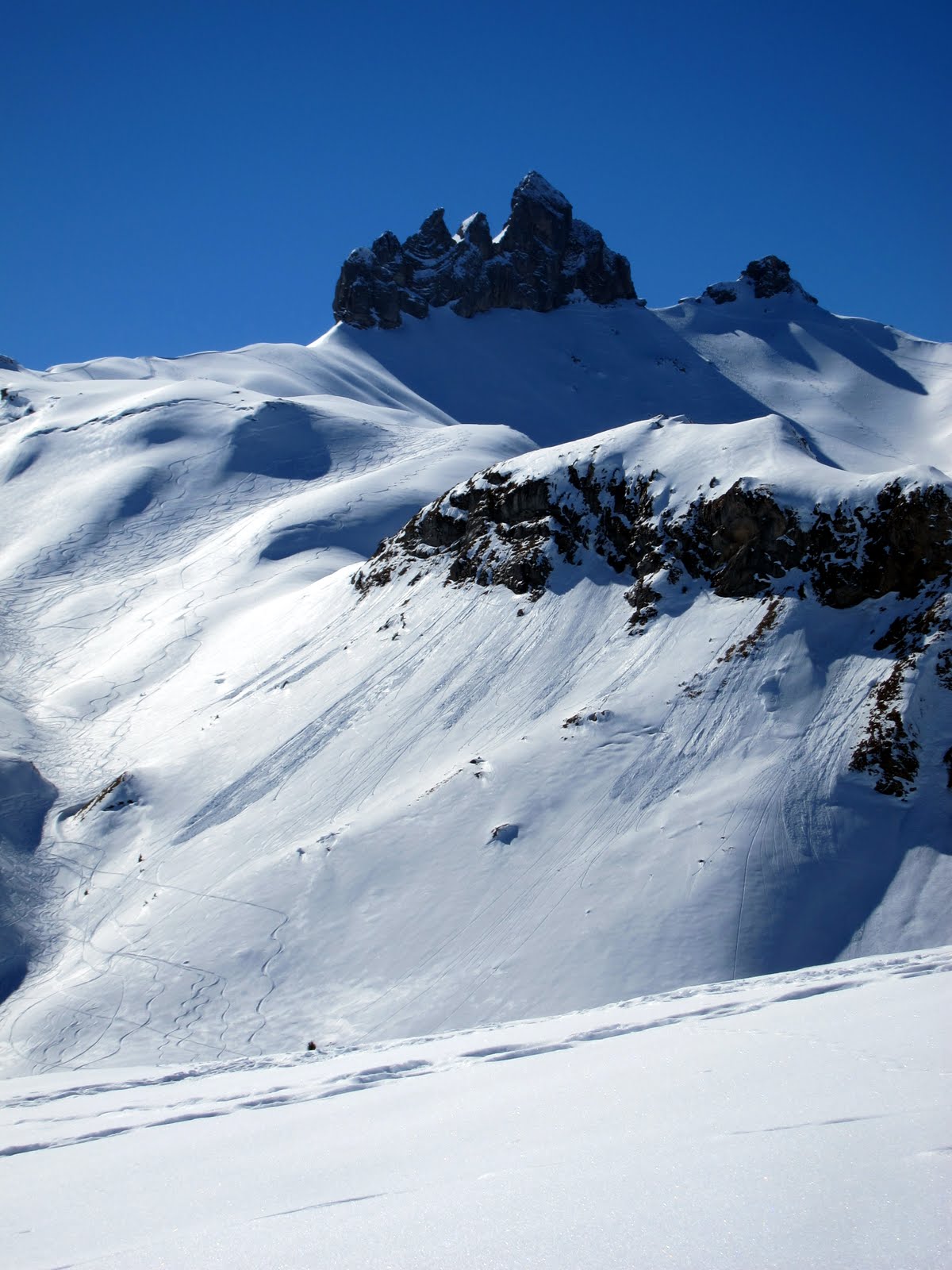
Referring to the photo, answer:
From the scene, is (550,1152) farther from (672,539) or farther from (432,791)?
(672,539)

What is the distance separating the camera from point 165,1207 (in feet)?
17.5

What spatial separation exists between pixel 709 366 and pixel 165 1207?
9728cm

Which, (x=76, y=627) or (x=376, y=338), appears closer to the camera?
(x=76, y=627)

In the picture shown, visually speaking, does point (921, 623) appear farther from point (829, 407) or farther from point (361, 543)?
point (829, 407)

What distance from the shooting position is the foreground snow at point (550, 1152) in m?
4.06

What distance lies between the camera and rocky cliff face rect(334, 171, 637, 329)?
93938 mm

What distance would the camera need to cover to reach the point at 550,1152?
209 inches

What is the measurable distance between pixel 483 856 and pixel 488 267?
9130cm

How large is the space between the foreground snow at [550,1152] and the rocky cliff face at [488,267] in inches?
3585

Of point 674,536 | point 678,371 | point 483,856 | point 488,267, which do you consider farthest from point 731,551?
point 488,267

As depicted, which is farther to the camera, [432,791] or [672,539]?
[672,539]

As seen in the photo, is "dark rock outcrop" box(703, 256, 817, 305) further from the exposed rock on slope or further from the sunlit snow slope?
the exposed rock on slope

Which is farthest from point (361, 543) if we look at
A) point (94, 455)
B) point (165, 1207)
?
point (165, 1207)

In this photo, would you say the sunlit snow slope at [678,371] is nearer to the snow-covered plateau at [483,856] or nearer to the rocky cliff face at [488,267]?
the rocky cliff face at [488,267]
